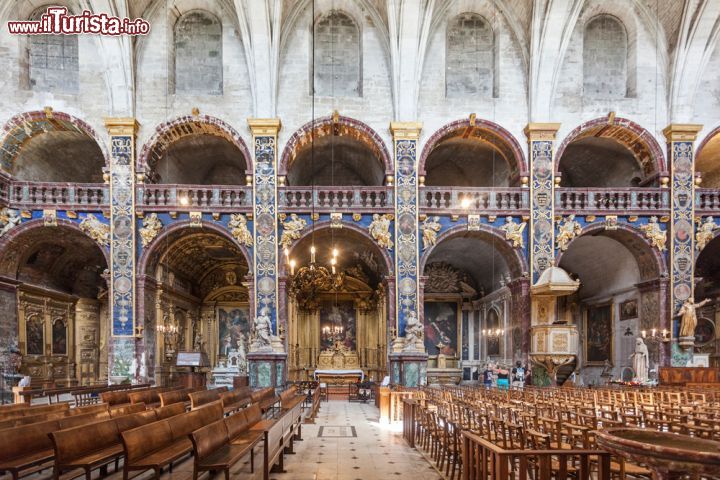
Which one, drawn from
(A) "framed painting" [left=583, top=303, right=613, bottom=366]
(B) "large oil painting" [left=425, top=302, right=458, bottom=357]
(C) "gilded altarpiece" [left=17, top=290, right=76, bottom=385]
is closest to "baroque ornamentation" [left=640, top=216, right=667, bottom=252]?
(A) "framed painting" [left=583, top=303, right=613, bottom=366]

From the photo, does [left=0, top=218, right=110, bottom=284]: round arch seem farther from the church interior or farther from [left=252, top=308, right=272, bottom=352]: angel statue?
[left=252, top=308, right=272, bottom=352]: angel statue

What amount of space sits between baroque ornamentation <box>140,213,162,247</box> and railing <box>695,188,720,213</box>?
1787 cm

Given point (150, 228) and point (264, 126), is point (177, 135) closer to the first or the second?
point (264, 126)

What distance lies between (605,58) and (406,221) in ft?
31.3

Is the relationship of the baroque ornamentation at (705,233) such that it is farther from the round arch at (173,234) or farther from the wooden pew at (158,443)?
the wooden pew at (158,443)

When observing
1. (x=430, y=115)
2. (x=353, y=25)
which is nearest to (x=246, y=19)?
(x=353, y=25)

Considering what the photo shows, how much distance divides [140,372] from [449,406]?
39.8 feet

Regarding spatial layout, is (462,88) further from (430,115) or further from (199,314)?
(199,314)

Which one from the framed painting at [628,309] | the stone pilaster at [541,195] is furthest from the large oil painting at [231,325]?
the framed painting at [628,309]

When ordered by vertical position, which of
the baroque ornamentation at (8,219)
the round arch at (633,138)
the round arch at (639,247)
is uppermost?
the round arch at (633,138)

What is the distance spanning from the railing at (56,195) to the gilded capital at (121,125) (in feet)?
6.06

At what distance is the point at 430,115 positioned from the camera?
59.0 feet

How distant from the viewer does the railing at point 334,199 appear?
56.4 ft

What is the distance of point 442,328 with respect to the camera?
2381 centimetres
